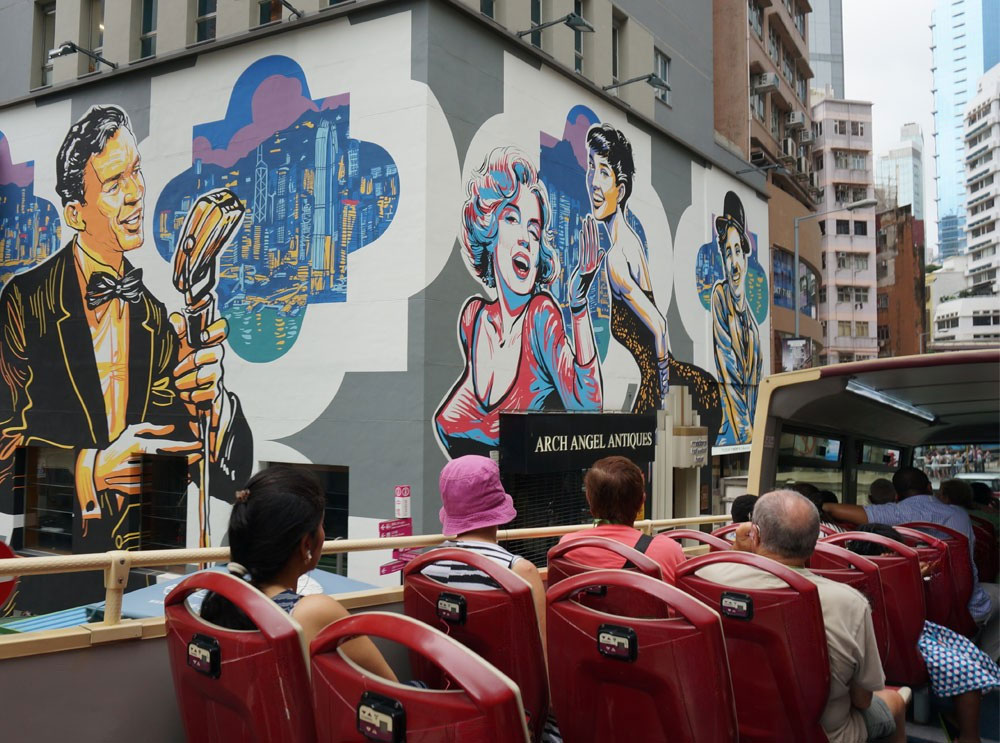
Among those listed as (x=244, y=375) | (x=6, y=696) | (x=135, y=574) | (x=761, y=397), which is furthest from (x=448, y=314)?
(x=6, y=696)

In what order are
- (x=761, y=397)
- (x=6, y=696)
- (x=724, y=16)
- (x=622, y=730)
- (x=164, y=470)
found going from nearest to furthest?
(x=622, y=730), (x=6, y=696), (x=761, y=397), (x=164, y=470), (x=724, y=16)

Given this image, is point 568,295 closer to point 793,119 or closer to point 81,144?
point 81,144

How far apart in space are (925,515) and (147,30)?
590 inches

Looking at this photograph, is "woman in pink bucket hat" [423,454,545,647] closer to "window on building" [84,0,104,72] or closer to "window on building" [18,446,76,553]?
"window on building" [18,446,76,553]

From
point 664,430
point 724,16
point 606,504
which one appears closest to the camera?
point 606,504

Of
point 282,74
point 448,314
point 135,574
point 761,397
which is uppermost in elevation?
point 282,74

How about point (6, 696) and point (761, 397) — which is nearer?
point (6, 696)

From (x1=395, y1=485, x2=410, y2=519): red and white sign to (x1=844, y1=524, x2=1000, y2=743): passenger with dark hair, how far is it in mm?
7242

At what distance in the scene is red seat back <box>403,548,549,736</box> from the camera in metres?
2.56

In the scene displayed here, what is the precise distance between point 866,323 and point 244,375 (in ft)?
179

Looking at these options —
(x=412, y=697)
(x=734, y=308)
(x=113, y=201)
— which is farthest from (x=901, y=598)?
(x=734, y=308)

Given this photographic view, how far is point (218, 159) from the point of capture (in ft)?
42.5

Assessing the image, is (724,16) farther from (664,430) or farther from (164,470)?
(164,470)

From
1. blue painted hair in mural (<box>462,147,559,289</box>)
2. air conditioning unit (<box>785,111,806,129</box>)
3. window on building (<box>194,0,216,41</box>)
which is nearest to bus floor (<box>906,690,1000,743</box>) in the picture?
blue painted hair in mural (<box>462,147,559,289</box>)
